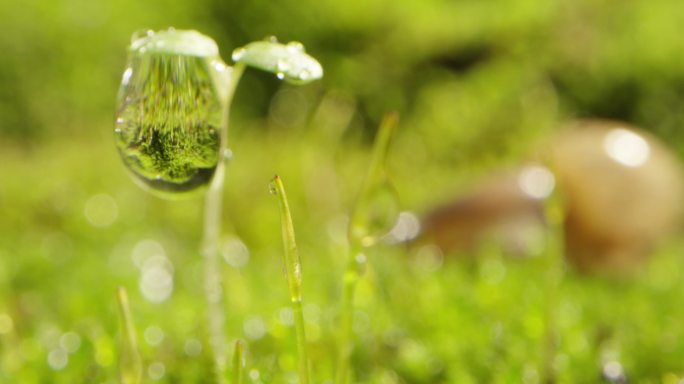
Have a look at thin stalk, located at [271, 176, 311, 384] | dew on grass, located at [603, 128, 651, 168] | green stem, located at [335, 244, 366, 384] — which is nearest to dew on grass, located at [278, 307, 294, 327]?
green stem, located at [335, 244, 366, 384]

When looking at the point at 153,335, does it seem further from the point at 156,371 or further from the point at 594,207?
the point at 594,207

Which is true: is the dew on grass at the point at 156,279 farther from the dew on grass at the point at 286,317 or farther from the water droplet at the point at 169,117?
the water droplet at the point at 169,117

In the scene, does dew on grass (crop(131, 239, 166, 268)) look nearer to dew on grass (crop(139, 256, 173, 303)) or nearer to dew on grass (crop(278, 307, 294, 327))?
dew on grass (crop(139, 256, 173, 303))

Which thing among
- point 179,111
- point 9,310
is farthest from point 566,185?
point 179,111

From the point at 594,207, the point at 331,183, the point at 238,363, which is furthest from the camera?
the point at 331,183

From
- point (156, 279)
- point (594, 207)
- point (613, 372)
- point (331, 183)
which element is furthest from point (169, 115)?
point (331, 183)

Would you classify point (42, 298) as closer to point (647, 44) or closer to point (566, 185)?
point (566, 185)
